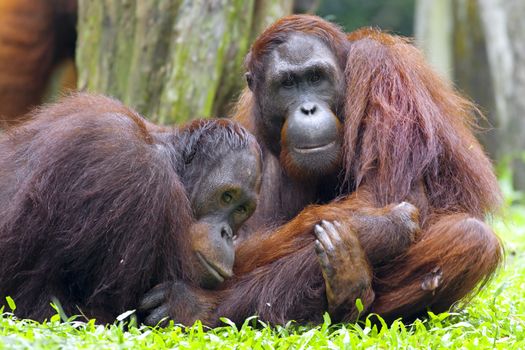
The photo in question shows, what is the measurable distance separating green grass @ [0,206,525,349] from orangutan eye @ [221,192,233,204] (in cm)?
60

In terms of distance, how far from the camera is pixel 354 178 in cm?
452

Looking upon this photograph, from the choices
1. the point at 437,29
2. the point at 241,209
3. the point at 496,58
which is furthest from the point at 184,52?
the point at 437,29

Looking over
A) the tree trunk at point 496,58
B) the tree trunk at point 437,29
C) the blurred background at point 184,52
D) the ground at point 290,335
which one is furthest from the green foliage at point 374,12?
the ground at point 290,335

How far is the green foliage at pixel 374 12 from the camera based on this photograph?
17.4 meters

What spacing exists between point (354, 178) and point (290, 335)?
0.93 metres

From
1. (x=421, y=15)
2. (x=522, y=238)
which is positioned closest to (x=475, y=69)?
(x=421, y=15)

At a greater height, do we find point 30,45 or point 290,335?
point 30,45

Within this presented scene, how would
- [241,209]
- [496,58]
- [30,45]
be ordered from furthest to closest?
1. [496,58]
2. [30,45]
3. [241,209]

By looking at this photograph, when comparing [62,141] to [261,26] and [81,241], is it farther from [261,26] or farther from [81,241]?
[261,26]

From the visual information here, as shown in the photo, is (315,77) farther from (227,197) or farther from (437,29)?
(437,29)

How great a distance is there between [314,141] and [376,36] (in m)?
0.75

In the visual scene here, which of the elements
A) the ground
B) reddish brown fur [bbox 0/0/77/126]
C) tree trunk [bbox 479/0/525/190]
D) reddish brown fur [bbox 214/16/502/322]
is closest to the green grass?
the ground

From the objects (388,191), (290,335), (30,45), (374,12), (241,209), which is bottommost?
(290,335)

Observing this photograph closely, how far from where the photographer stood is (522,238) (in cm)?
732
